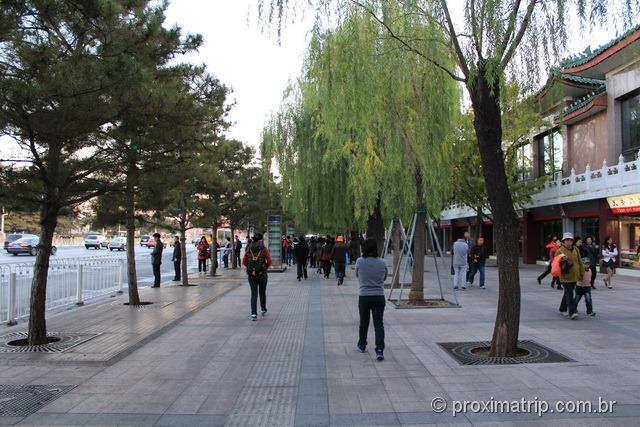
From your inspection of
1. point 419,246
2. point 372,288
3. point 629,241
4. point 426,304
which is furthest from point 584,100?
point 372,288

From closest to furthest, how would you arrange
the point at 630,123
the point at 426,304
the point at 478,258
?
the point at 426,304 → the point at 478,258 → the point at 630,123

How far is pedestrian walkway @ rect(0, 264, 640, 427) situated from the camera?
487 centimetres

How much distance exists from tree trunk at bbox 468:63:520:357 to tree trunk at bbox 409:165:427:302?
532 cm

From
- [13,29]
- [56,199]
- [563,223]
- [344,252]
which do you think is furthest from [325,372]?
[563,223]

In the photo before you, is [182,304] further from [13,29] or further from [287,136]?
[287,136]

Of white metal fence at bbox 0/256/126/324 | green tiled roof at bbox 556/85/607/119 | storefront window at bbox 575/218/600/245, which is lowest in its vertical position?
white metal fence at bbox 0/256/126/324

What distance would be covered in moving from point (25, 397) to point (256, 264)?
5.44 metres

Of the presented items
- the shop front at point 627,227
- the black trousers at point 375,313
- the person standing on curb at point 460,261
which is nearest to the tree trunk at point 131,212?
the black trousers at point 375,313

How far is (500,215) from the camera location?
7090 mm

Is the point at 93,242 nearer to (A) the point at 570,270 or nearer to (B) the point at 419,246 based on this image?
(B) the point at 419,246

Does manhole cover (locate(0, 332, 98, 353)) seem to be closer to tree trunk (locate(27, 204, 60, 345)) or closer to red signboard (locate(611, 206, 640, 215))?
tree trunk (locate(27, 204, 60, 345))

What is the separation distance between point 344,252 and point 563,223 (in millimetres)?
13753

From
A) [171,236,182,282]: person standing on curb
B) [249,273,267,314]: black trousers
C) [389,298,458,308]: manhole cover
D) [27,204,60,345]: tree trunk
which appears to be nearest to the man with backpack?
[249,273,267,314]: black trousers

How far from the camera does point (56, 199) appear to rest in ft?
26.8
